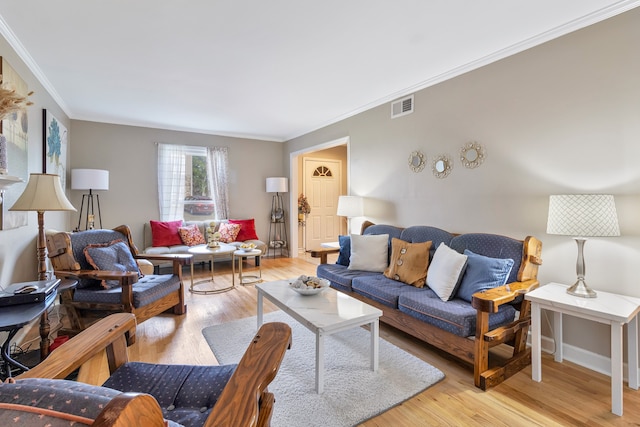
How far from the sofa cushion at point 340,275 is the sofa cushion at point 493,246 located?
93cm

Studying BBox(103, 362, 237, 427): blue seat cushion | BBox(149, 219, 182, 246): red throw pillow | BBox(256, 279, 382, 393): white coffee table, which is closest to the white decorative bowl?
BBox(256, 279, 382, 393): white coffee table

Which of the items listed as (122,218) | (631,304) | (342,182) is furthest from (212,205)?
(631,304)

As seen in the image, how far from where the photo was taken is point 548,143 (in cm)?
247

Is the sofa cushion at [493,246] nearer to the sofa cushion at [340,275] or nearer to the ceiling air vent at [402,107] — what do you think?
the sofa cushion at [340,275]

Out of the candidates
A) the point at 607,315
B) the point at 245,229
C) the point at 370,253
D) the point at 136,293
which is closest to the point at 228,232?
the point at 245,229

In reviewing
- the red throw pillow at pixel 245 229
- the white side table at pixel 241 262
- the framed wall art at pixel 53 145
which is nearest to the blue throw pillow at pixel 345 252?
the white side table at pixel 241 262

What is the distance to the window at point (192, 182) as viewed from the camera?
17.9 ft

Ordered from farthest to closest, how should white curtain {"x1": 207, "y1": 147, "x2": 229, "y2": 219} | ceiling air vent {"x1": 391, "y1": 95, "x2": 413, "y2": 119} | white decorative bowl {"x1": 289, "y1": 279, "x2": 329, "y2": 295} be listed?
white curtain {"x1": 207, "y1": 147, "x2": 229, "y2": 219}, ceiling air vent {"x1": 391, "y1": 95, "x2": 413, "y2": 119}, white decorative bowl {"x1": 289, "y1": 279, "x2": 329, "y2": 295}

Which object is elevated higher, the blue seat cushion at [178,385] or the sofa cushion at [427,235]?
the sofa cushion at [427,235]

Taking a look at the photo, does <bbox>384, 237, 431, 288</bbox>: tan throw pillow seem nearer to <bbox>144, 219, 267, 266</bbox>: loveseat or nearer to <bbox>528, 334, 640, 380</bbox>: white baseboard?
<bbox>528, 334, 640, 380</bbox>: white baseboard

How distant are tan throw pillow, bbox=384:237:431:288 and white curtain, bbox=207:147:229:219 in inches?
149

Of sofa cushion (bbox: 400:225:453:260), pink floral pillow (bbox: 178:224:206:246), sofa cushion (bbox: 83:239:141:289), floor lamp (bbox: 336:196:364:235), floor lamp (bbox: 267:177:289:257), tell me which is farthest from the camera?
floor lamp (bbox: 267:177:289:257)

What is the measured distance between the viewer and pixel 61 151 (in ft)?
13.4

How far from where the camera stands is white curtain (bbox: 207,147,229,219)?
5824mm
